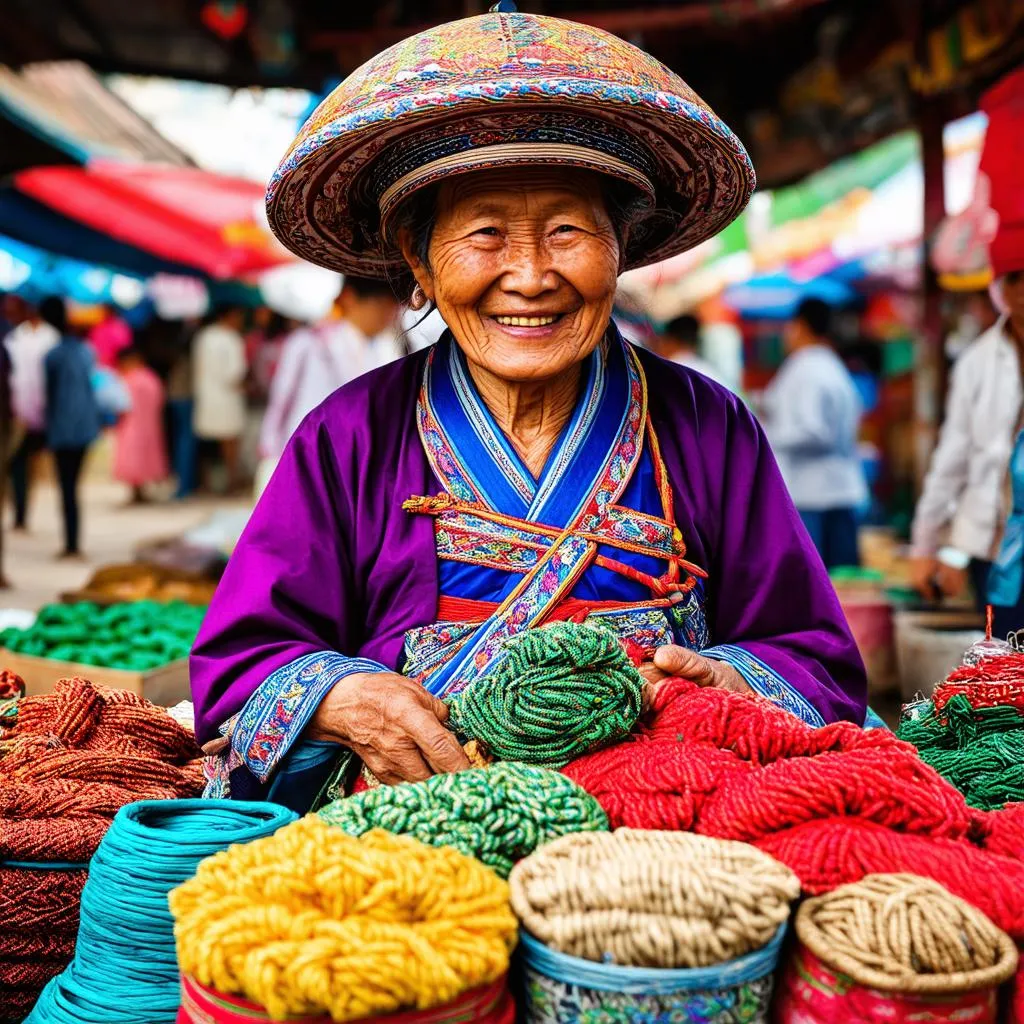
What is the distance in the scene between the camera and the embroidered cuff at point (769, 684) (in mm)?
2066

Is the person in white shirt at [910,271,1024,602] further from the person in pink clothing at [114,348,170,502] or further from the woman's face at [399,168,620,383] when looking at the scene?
the person in pink clothing at [114,348,170,502]

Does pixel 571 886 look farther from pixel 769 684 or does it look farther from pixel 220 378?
pixel 220 378

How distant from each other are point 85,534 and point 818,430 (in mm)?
7744

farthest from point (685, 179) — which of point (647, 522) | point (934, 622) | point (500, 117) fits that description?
point (934, 622)

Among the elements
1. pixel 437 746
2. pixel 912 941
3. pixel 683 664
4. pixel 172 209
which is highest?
pixel 172 209

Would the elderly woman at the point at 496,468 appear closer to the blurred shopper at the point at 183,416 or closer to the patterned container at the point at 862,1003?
the patterned container at the point at 862,1003

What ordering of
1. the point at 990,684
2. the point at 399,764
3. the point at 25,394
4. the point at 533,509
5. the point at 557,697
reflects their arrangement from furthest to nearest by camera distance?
1. the point at 25,394
2. the point at 990,684
3. the point at 533,509
4. the point at 399,764
5. the point at 557,697

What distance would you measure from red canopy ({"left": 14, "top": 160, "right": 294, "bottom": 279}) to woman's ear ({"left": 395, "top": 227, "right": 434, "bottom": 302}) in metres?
9.28

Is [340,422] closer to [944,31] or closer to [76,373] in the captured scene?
[944,31]

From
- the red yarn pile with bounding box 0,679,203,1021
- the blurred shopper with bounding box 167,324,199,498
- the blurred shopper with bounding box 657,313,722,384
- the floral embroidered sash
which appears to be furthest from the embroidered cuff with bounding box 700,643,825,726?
the blurred shopper with bounding box 167,324,199,498

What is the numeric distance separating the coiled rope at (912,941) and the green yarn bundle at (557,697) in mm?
487

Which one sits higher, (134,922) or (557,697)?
(557,697)

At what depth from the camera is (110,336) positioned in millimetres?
18125

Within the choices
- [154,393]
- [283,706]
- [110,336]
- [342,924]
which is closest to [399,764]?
[283,706]
